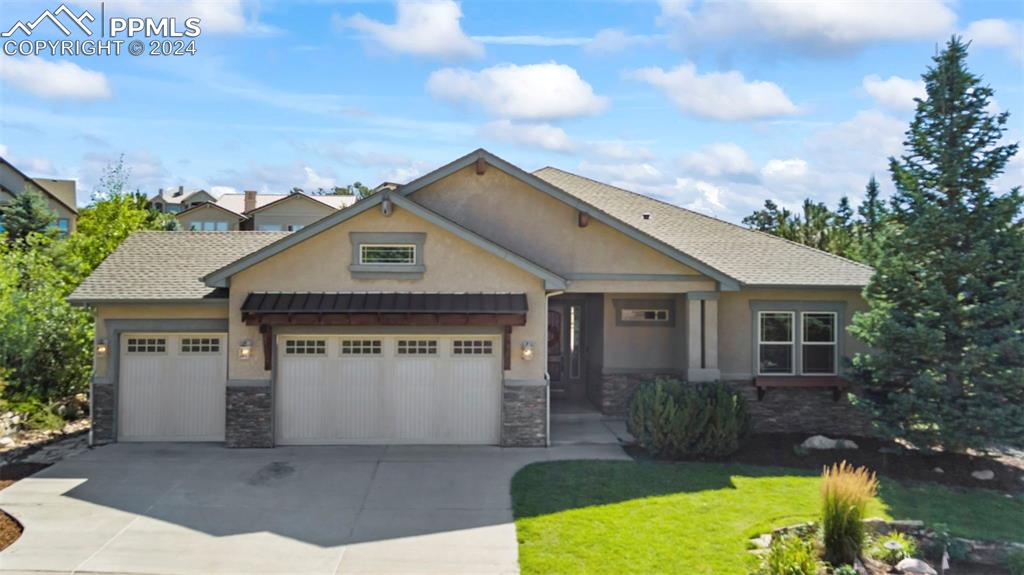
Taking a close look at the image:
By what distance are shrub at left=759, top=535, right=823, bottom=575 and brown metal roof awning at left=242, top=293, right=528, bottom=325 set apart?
612 cm

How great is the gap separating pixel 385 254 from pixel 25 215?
39538 millimetres

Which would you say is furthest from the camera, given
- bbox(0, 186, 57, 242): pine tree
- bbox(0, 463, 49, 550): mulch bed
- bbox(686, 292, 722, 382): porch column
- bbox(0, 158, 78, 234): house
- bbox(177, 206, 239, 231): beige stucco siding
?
bbox(177, 206, 239, 231): beige stucco siding

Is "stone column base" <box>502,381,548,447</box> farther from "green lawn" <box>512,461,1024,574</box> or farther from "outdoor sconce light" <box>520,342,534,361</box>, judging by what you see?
"green lawn" <box>512,461,1024,574</box>

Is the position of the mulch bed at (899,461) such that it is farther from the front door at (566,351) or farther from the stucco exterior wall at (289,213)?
the stucco exterior wall at (289,213)

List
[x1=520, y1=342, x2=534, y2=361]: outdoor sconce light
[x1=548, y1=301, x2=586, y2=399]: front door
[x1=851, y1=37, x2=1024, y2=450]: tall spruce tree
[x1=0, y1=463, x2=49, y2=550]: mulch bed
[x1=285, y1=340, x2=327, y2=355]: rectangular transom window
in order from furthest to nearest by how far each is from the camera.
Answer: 1. [x1=548, y1=301, x2=586, y2=399]: front door
2. [x1=285, y1=340, x2=327, y2=355]: rectangular transom window
3. [x1=520, y1=342, x2=534, y2=361]: outdoor sconce light
4. [x1=851, y1=37, x2=1024, y2=450]: tall spruce tree
5. [x1=0, y1=463, x2=49, y2=550]: mulch bed

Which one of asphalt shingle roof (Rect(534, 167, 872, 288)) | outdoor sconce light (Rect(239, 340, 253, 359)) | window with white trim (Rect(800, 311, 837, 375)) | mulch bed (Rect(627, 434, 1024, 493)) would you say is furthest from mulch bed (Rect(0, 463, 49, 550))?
window with white trim (Rect(800, 311, 837, 375))

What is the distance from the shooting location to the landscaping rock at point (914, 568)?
8030 mm

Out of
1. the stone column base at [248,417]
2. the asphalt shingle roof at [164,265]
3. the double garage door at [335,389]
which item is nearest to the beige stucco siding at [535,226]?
the double garage door at [335,389]

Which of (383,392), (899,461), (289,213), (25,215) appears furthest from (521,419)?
(25,215)

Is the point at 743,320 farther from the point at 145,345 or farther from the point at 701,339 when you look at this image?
the point at 145,345

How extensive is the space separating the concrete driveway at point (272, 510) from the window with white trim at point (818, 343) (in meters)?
5.42

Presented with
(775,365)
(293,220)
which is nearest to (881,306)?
(775,365)

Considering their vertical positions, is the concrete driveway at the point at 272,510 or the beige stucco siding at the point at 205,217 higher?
the beige stucco siding at the point at 205,217

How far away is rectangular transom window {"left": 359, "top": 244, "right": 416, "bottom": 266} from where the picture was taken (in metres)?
13.1
